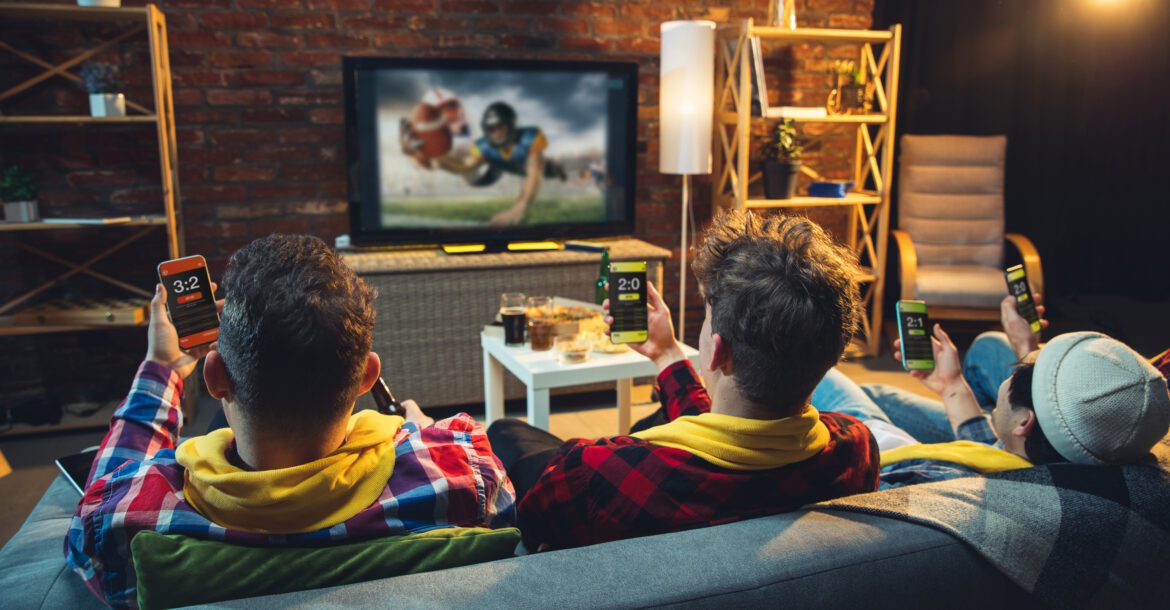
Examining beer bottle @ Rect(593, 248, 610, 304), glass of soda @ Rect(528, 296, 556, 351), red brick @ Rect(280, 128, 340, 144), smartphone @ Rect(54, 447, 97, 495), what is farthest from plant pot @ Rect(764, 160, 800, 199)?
smartphone @ Rect(54, 447, 97, 495)

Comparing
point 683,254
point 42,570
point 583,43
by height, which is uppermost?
point 583,43

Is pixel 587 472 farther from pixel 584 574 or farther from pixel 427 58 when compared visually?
pixel 427 58

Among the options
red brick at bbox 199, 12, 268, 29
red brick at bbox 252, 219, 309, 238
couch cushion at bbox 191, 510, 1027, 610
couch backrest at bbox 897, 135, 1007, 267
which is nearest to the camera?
couch cushion at bbox 191, 510, 1027, 610

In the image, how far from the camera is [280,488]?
907 mm

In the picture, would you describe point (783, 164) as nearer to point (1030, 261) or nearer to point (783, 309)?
point (1030, 261)

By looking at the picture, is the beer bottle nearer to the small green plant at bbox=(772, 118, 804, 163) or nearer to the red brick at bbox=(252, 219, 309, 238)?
the small green plant at bbox=(772, 118, 804, 163)

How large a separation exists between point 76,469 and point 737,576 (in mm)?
1293

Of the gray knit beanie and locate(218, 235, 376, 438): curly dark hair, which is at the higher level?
locate(218, 235, 376, 438): curly dark hair

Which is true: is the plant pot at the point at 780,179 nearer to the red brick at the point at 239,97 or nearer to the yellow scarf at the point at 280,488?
the red brick at the point at 239,97

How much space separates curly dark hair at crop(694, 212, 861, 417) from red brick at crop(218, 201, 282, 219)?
9.30ft

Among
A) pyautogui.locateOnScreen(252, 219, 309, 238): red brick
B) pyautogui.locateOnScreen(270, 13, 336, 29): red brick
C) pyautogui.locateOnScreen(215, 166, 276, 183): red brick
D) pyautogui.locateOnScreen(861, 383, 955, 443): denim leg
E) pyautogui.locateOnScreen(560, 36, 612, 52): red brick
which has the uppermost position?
pyautogui.locateOnScreen(270, 13, 336, 29): red brick

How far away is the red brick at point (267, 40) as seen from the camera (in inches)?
132

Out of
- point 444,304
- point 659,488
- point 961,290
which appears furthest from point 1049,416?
point 961,290

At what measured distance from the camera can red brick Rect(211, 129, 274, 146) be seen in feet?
11.2
